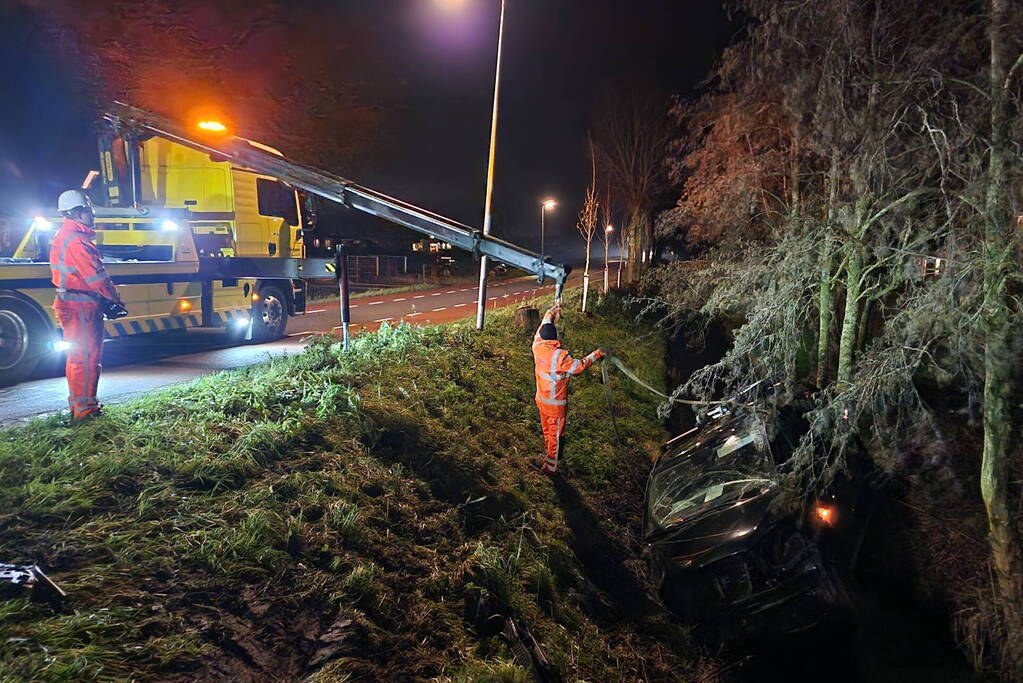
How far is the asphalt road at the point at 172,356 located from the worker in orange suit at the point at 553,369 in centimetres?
397

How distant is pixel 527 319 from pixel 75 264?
26.3 feet

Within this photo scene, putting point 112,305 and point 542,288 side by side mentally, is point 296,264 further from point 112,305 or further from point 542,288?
point 542,288

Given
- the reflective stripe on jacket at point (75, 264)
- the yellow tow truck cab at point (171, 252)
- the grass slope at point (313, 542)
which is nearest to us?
the grass slope at point (313, 542)

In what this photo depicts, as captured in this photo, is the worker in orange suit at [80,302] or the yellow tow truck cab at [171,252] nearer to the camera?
the worker in orange suit at [80,302]

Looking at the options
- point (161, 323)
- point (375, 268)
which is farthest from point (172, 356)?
point (375, 268)

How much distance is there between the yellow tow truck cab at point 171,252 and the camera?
7.93 metres

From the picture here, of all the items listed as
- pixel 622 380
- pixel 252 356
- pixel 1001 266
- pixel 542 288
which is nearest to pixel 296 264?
pixel 252 356

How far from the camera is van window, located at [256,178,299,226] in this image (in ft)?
38.7

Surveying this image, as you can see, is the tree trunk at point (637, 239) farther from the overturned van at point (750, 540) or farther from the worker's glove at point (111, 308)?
the worker's glove at point (111, 308)

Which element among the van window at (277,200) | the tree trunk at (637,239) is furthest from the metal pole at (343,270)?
the tree trunk at (637,239)

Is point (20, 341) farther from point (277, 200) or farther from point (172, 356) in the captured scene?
point (277, 200)

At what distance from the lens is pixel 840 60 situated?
5461 millimetres

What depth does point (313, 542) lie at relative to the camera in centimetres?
416

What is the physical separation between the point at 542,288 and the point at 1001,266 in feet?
84.7
